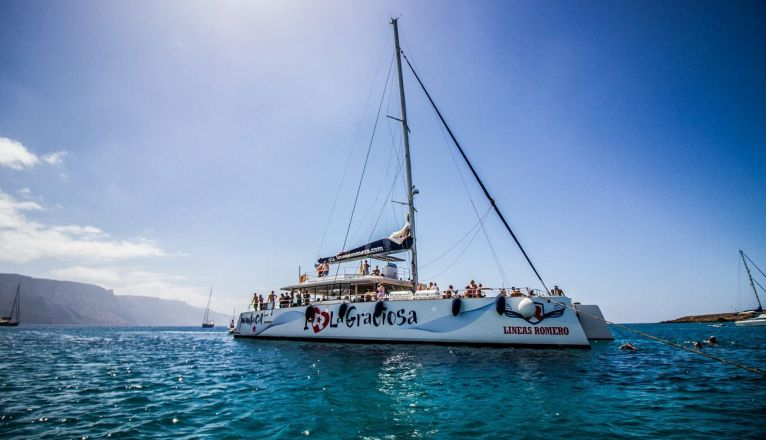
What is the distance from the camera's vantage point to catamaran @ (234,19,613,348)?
580 inches

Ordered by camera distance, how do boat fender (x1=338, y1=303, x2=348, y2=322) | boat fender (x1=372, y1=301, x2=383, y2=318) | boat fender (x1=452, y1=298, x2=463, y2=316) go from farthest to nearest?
boat fender (x1=338, y1=303, x2=348, y2=322), boat fender (x1=372, y1=301, x2=383, y2=318), boat fender (x1=452, y1=298, x2=463, y2=316)

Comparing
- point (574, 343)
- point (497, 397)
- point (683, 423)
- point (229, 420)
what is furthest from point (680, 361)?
point (229, 420)

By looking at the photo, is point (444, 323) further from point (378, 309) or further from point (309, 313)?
point (309, 313)

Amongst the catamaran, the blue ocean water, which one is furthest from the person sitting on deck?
the blue ocean water

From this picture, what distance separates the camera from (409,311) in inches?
679

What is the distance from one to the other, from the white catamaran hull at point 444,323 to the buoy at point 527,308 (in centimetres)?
32

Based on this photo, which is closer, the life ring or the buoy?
the buoy

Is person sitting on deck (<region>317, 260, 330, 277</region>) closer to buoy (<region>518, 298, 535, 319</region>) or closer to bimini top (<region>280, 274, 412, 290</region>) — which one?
bimini top (<region>280, 274, 412, 290</region>)

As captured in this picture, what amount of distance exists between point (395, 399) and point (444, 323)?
9808 mm

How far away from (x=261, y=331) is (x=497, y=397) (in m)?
21.3

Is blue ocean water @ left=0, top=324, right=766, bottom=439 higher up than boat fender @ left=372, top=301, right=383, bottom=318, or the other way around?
boat fender @ left=372, top=301, right=383, bottom=318

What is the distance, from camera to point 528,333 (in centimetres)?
1484

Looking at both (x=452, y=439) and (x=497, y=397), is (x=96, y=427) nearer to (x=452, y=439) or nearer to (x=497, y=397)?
(x=452, y=439)

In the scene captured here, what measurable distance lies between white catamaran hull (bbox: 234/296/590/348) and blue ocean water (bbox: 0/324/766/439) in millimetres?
2400
